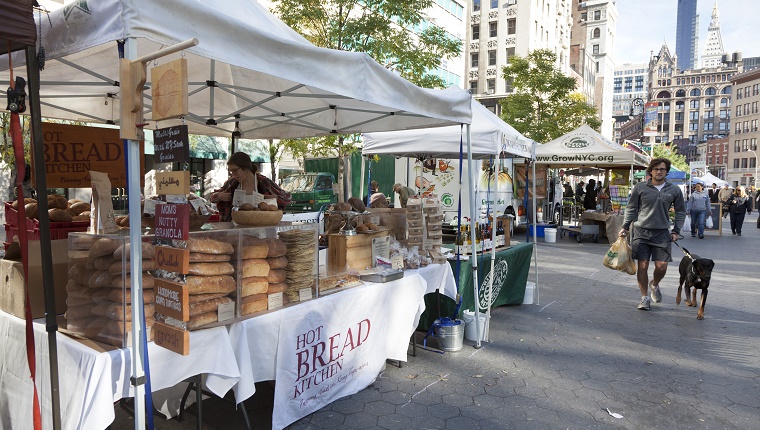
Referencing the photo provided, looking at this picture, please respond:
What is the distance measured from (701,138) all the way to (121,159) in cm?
15357

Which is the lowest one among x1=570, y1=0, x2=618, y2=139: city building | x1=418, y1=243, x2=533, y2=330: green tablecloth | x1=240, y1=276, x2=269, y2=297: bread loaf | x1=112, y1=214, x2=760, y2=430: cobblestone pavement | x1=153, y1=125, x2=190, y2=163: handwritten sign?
x1=112, y1=214, x2=760, y2=430: cobblestone pavement

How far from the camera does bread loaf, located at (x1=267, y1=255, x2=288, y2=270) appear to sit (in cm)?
293

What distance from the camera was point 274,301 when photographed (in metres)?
2.96

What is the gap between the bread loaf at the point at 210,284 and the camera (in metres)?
2.45

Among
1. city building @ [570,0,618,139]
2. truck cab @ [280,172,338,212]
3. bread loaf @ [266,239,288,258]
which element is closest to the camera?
bread loaf @ [266,239,288,258]

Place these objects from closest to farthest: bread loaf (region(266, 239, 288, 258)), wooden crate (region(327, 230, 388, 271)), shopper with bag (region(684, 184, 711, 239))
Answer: bread loaf (region(266, 239, 288, 258))
wooden crate (region(327, 230, 388, 271))
shopper with bag (region(684, 184, 711, 239))

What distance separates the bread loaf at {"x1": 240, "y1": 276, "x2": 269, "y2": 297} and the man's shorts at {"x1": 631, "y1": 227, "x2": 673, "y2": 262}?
5266 millimetres

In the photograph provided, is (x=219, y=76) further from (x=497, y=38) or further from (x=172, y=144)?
(x=497, y=38)

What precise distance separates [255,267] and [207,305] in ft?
1.18

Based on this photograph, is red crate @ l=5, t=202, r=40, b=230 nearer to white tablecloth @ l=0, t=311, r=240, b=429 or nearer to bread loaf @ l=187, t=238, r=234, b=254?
white tablecloth @ l=0, t=311, r=240, b=429

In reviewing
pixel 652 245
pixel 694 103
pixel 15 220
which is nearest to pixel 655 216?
pixel 652 245

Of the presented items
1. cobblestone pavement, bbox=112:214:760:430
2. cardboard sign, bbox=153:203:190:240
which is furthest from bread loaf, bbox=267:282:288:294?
cobblestone pavement, bbox=112:214:760:430

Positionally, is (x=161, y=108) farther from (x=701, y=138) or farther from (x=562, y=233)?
(x=701, y=138)

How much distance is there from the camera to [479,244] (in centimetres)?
552
